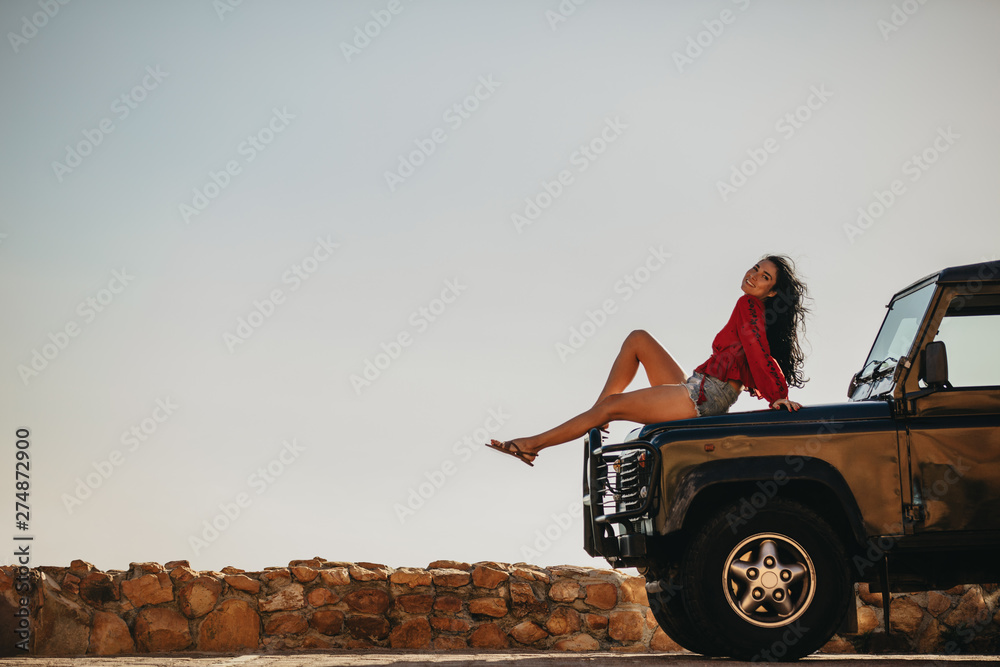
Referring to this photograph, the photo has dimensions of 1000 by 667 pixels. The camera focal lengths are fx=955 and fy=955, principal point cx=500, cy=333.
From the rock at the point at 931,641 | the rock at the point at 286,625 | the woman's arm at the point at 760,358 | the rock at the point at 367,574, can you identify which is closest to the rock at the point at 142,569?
the rock at the point at 286,625

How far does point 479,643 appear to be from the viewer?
26.4ft

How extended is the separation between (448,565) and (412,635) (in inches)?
26.9

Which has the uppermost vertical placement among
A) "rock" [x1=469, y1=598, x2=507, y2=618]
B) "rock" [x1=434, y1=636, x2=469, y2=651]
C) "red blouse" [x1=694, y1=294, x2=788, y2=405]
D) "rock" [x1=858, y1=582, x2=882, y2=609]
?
"red blouse" [x1=694, y1=294, x2=788, y2=405]

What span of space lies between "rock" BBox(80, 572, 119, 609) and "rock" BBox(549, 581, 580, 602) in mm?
3711

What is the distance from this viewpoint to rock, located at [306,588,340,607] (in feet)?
26.6

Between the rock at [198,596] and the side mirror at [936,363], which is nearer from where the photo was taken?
the side mirror at [936,363]

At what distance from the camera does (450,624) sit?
8.06 metres

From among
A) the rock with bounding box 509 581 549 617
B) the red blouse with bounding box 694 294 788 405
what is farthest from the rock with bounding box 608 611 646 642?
the red blouse with bounding box 694 294 788 405

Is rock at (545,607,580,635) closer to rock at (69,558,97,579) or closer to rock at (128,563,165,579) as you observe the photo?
rock at (128,563,165,579)

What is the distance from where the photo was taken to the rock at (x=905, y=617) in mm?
8312

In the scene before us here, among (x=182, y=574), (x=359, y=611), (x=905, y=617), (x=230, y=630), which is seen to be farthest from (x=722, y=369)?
(x=182, y=574)

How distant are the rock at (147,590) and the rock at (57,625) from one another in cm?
37

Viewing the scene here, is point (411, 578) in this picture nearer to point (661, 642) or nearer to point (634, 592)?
point (634, 592)

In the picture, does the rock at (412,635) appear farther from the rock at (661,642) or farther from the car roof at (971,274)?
the car roof at (971,274)
